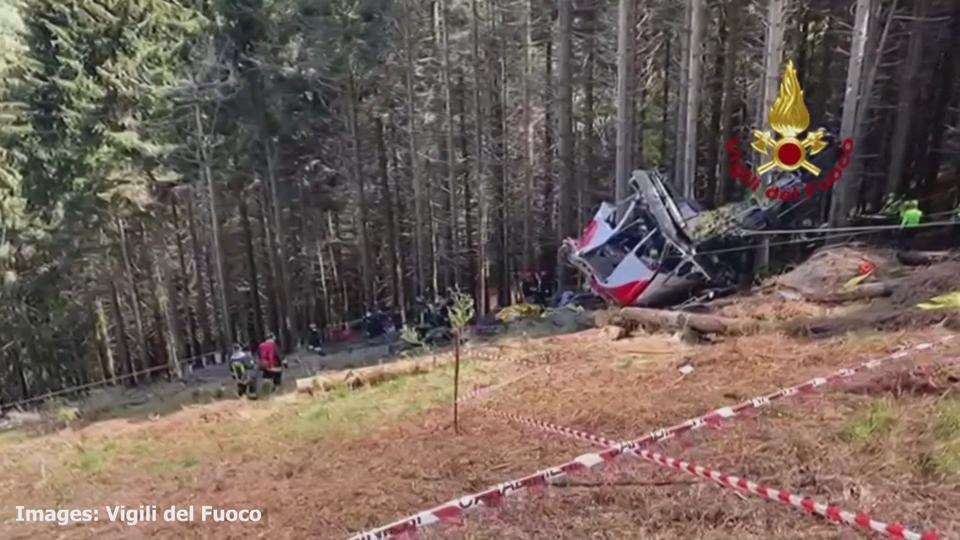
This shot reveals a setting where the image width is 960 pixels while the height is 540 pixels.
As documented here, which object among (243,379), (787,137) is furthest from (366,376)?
(787,137)

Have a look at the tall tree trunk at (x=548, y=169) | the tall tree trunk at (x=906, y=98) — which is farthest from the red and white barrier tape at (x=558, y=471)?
the tall tree trunk at (x=548, y=169)

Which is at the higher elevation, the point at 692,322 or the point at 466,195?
the point at 692,322

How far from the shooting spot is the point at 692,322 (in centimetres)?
1145

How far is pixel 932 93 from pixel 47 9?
25704mm

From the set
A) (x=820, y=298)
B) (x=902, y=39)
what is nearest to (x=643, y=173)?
(x=820, y=298)

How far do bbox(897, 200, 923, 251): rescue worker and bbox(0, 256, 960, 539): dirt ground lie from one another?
4.42 meters

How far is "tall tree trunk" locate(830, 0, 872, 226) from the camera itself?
14.9 metres

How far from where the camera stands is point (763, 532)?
469 cm

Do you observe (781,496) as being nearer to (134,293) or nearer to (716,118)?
(716,118)

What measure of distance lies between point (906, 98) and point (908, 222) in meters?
5.46

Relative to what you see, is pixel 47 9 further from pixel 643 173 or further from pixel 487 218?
pixel 643 173

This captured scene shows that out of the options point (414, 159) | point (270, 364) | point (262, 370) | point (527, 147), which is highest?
point (414, 159)

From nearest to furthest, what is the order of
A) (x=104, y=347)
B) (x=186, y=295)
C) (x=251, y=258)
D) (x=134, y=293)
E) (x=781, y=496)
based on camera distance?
1. (x=781, y=496)
2. (x=134, y=293)
3. (x=251, y=258)
4. (x=104, y=347)
5. (x=186, y=295)

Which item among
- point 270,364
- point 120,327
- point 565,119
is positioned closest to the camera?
point 270,364
